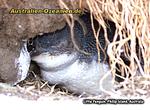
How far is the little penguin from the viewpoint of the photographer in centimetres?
143

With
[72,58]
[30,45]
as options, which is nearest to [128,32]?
[72,58]

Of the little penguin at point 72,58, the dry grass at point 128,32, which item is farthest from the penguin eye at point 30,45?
the dry grass at point 128,32

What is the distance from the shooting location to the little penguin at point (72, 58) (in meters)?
1.43

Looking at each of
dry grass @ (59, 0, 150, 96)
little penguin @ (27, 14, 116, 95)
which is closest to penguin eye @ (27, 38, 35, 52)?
little penguin @ (27, 14, 116, 95)

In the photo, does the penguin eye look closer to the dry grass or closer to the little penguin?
the little penguin

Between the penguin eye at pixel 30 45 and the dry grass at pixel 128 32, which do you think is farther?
the penguin eye at pixel 30 45

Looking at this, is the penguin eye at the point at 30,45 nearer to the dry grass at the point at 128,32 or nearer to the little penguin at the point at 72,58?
the little penguin at the point at 72,58

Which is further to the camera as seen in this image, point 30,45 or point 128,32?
point 30,45

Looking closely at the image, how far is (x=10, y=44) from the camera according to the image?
1396 mm

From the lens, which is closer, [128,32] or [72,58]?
[128,32]

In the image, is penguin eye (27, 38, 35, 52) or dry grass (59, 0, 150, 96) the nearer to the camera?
dry grass (59, 0, 150, 96)

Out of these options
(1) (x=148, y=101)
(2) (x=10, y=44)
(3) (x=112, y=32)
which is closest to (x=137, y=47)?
(3) (x=112, y=32)

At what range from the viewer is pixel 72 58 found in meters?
1.45

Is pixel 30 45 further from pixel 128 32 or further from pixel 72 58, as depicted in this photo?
pixel 128 32
